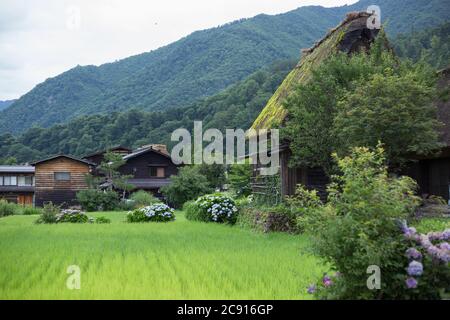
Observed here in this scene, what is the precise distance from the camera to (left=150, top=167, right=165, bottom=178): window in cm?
4833

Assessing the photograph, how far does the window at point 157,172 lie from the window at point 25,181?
13.8 m

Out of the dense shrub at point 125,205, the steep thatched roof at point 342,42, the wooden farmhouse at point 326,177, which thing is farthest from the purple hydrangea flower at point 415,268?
the dense shrub at point 125,205

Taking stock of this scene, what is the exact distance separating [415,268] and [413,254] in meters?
0.17

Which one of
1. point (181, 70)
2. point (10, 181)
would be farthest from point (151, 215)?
point (181, 70)

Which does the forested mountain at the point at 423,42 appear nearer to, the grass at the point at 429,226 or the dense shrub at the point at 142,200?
the dense shrub at the point at 142,200

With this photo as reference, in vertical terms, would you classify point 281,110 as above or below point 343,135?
above

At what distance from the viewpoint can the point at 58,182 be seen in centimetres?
4641

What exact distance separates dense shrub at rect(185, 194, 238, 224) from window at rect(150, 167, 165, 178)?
90.1 ft

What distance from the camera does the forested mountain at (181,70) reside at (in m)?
75.1

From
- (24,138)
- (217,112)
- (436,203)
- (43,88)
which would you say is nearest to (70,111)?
(43,88)

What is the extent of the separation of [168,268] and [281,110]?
1184 cm

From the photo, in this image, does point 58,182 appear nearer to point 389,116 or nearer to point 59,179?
point 59,179

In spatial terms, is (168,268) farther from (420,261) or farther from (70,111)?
(70,111)

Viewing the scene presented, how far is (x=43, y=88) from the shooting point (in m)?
75.1
